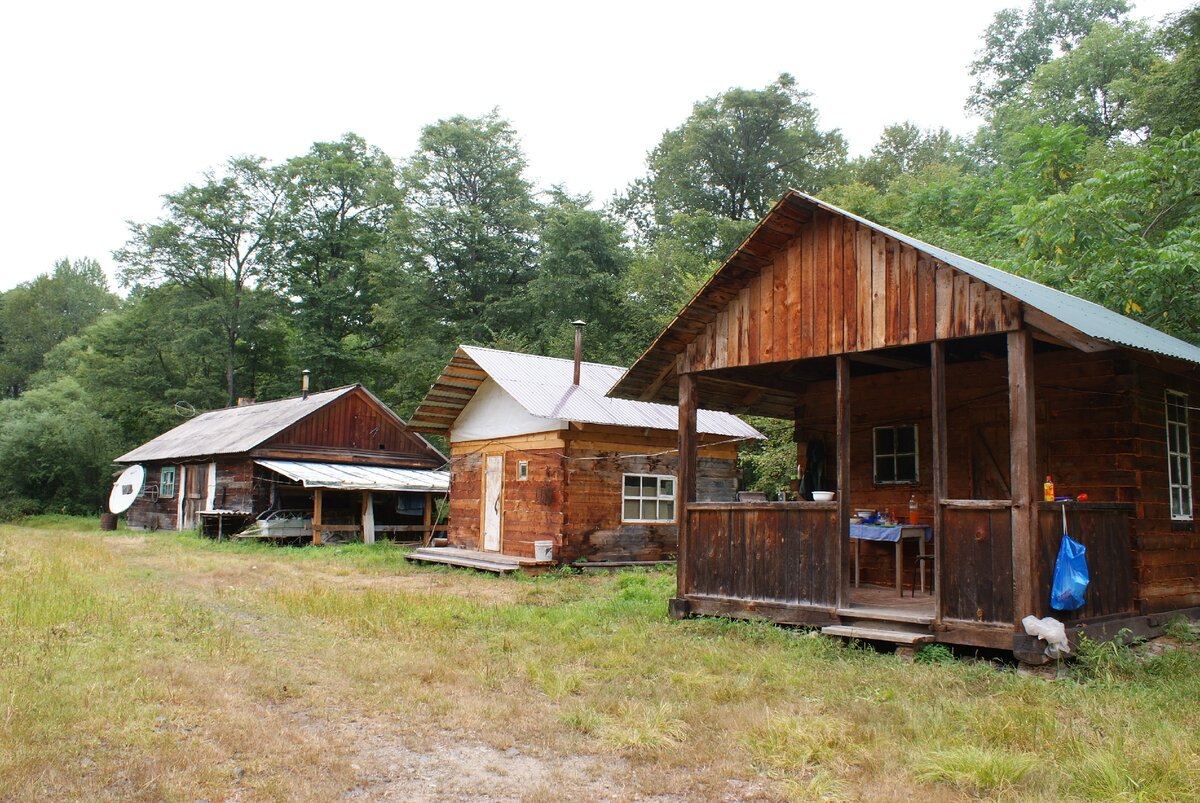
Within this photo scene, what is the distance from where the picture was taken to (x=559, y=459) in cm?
1680

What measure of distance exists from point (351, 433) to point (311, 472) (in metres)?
3.96

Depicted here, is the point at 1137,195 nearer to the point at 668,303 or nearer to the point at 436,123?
the point at 668,303

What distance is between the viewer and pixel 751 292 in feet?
33.6

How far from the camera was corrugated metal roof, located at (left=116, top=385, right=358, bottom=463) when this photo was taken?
26.6 meters

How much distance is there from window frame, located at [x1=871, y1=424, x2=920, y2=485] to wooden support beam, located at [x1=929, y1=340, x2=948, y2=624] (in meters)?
3.02

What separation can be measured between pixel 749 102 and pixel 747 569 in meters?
30.5

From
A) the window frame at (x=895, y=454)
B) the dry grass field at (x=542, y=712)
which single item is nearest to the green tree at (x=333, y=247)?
the dry grass field at (x=542, y=712)

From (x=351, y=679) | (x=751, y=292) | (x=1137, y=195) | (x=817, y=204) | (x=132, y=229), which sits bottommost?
(x=351, y=679)

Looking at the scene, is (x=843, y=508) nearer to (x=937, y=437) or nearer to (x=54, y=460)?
(x=937, y=437)

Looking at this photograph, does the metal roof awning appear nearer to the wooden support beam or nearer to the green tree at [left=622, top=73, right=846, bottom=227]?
the wooden support beam

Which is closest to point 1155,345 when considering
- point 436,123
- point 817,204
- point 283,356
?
point 817,204

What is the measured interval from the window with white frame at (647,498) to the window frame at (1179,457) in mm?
9903

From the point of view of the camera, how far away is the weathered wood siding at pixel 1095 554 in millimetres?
7664

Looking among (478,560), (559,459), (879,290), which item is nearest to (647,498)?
(559,459)
